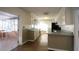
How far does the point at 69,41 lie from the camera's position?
2.92 m

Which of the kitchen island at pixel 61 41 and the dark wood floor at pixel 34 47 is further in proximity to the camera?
the kitchen island at pixel 61 41

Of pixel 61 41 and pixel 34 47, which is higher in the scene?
pixel 61 41

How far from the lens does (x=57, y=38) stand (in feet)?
10.7

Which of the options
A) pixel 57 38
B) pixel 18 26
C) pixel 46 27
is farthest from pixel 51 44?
pixel 46 27

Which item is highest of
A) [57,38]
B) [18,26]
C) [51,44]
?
[18,26]

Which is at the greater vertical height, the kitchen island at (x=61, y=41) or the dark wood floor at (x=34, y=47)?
the kitchen island at (x=61, y=41)

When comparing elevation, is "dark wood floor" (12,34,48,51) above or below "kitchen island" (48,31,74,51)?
below

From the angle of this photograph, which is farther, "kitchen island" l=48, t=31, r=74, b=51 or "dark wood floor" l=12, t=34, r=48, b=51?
"kitchen island" l=48, t=31, r=74, b=51
